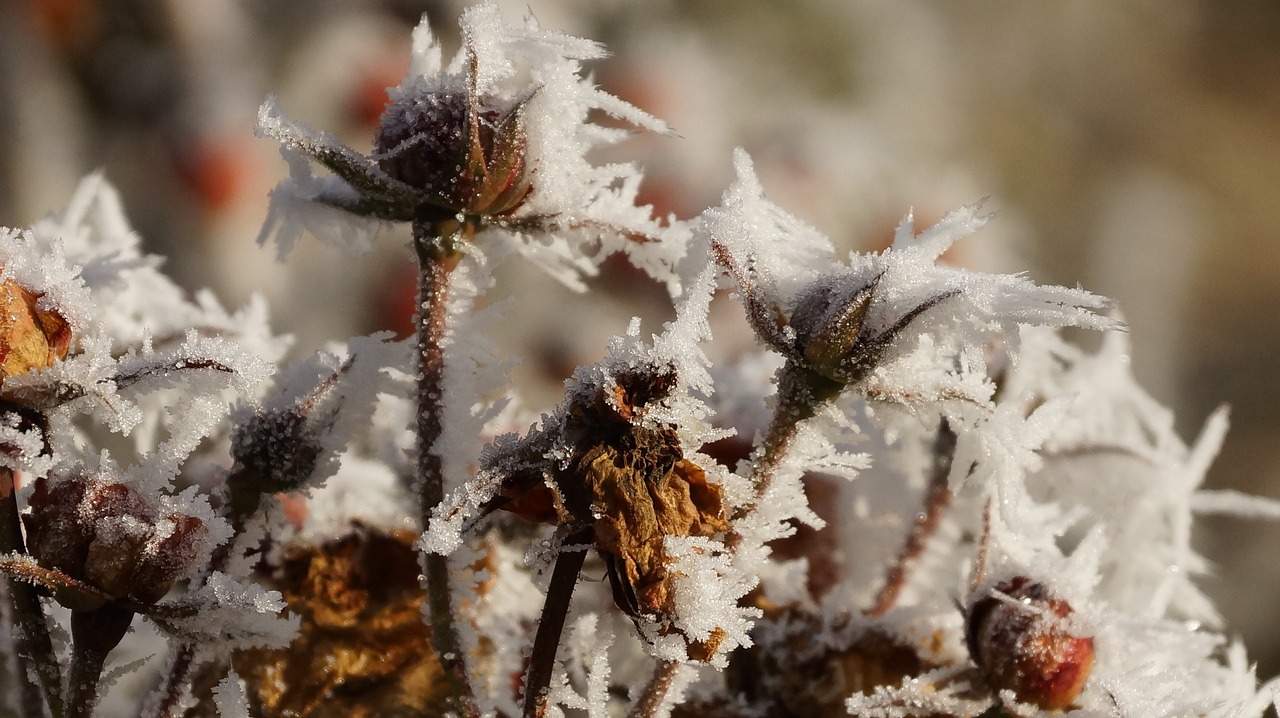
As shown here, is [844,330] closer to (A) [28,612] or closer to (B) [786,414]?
(B) [786,414]

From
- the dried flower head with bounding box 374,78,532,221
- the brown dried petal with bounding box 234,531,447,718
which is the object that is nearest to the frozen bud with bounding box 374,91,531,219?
the dried flower head with bounding box 374,78,532,221

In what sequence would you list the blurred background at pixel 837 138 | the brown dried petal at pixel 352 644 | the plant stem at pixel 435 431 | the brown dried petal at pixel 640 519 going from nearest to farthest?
the brown dried petal at pixel 640 519 < the plant stem at pixel 435 431 < the brown dried petal at pixel 352 644 < the blurred background at pixel 837 138

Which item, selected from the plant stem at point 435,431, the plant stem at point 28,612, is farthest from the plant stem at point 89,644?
the plant stem at point 435,431

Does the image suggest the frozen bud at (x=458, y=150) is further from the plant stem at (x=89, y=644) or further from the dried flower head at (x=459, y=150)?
the plant stem at (x=89, y=644)

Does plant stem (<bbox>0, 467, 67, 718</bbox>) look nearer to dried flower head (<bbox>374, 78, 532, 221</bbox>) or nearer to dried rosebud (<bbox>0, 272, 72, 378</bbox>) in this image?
dried rosebud (<bbox>0, 272, 72, 378</bbox>)

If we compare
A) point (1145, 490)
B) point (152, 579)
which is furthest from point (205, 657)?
point (1145, 490)

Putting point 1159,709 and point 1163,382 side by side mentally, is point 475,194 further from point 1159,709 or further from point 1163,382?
point 1163,382
